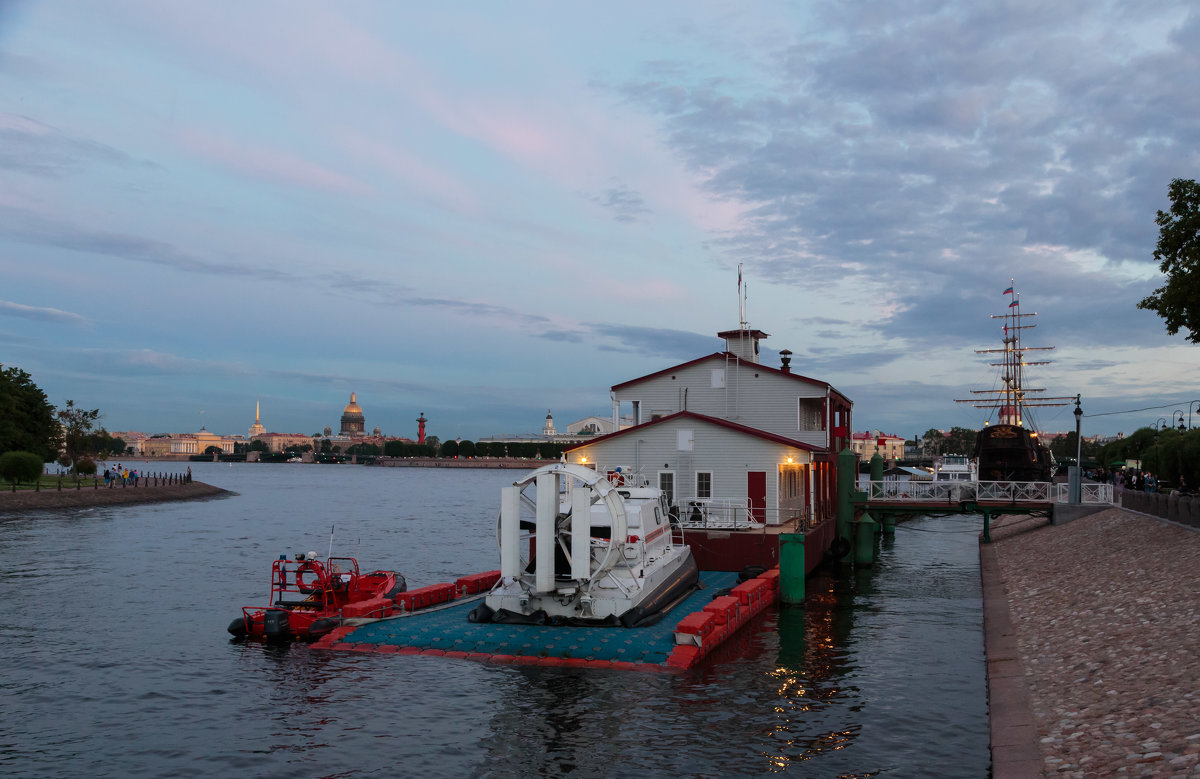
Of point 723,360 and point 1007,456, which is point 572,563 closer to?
point 723,360

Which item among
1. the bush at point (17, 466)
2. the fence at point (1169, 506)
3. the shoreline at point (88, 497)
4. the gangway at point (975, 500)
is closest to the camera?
the fence at point (1169, 506)

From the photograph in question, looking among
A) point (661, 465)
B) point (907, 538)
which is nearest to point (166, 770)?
point (661, 465)

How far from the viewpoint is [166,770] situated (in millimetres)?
16141

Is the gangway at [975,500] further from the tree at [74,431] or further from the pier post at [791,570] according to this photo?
the tree at [74,431]

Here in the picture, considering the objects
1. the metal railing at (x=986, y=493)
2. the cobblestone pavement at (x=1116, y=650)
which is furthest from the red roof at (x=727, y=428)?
the metal railing at (x=986, y=493)

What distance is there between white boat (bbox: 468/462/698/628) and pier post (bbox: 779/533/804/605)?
7091mm

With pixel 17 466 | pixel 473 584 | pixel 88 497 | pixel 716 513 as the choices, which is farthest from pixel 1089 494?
pixel 17 466

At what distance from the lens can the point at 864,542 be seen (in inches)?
1779

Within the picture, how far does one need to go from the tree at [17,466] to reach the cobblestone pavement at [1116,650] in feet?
252

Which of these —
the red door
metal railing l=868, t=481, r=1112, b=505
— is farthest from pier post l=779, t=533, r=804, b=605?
metal railing l=868, t=481, r=1112, b=505

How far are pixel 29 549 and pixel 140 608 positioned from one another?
69.4ft

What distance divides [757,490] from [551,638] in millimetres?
15742

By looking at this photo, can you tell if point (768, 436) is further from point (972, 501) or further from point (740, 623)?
point (972, 501)

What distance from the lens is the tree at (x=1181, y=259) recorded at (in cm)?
2964
